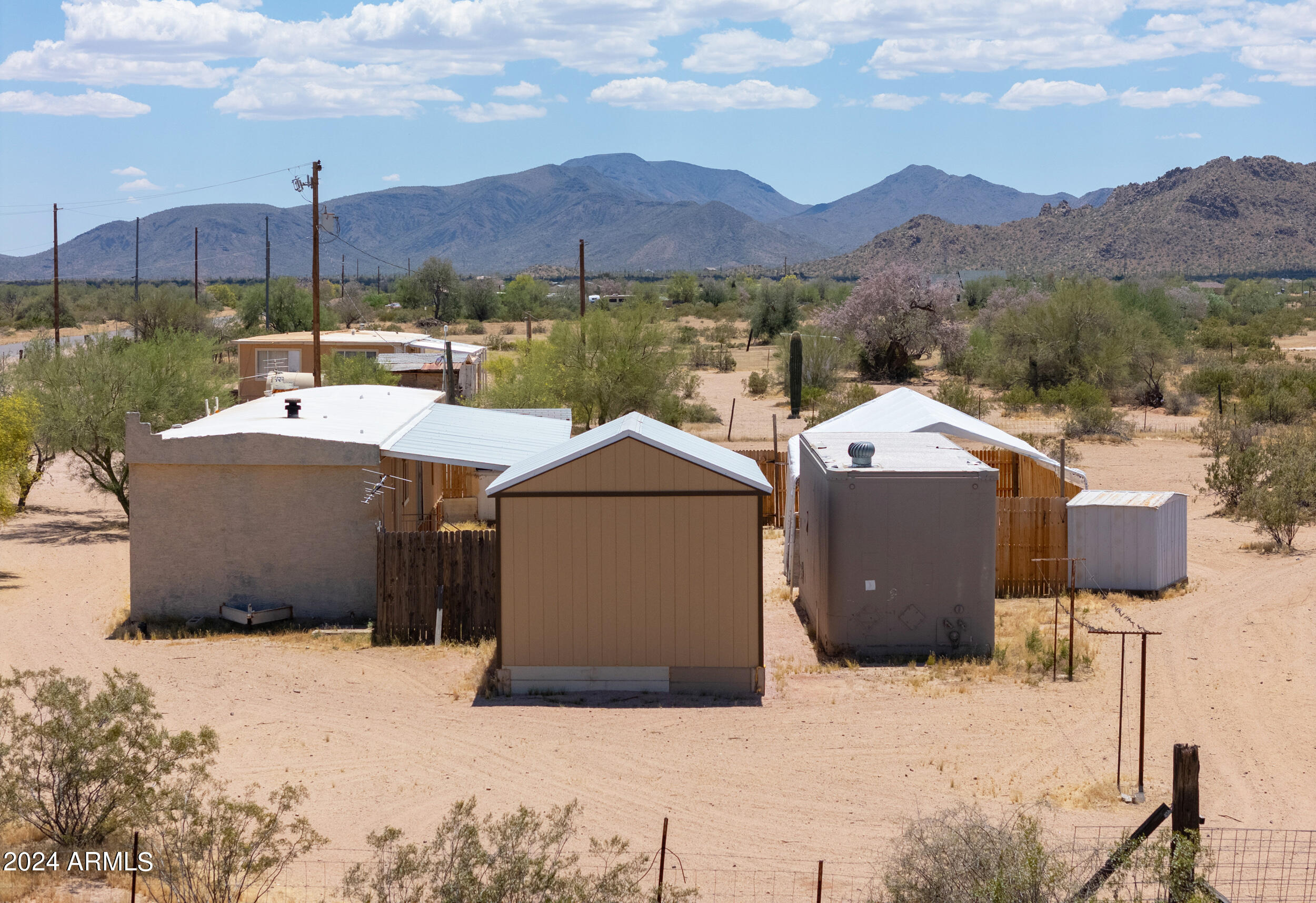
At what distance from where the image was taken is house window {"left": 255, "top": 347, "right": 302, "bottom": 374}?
40.8 m

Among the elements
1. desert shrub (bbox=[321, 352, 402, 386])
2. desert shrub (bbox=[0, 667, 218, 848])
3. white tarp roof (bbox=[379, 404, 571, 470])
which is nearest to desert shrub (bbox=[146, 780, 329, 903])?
desert shrub (bbox=[0, 667, 218, 848])

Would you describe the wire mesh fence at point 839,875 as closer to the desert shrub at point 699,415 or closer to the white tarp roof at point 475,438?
the white tarp roof at point 475,438

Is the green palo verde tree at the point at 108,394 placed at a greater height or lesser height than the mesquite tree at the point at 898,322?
lesser

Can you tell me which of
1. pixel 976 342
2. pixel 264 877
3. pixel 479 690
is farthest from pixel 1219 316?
pixel 264 877

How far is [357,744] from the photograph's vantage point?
36.1ft

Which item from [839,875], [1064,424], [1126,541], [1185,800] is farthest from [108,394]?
[1064,424]

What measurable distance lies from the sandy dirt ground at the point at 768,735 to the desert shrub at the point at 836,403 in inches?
753

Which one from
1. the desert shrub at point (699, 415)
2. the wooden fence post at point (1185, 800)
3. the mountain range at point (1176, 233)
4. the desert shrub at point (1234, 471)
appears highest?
the mountain range at point (1176, 233)

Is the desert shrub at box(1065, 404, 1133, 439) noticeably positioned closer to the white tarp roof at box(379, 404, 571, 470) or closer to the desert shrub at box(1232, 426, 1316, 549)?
the desert shrub at box(1232, 426, 1316, 549)

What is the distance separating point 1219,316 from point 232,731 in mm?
67697

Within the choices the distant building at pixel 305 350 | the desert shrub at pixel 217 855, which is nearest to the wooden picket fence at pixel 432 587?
the desert shrub at pixel 217 855

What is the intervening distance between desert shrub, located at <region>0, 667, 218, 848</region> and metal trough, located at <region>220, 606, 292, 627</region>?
727 cm

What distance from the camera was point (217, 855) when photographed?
8.05 m

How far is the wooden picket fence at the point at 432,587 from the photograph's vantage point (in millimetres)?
14750
